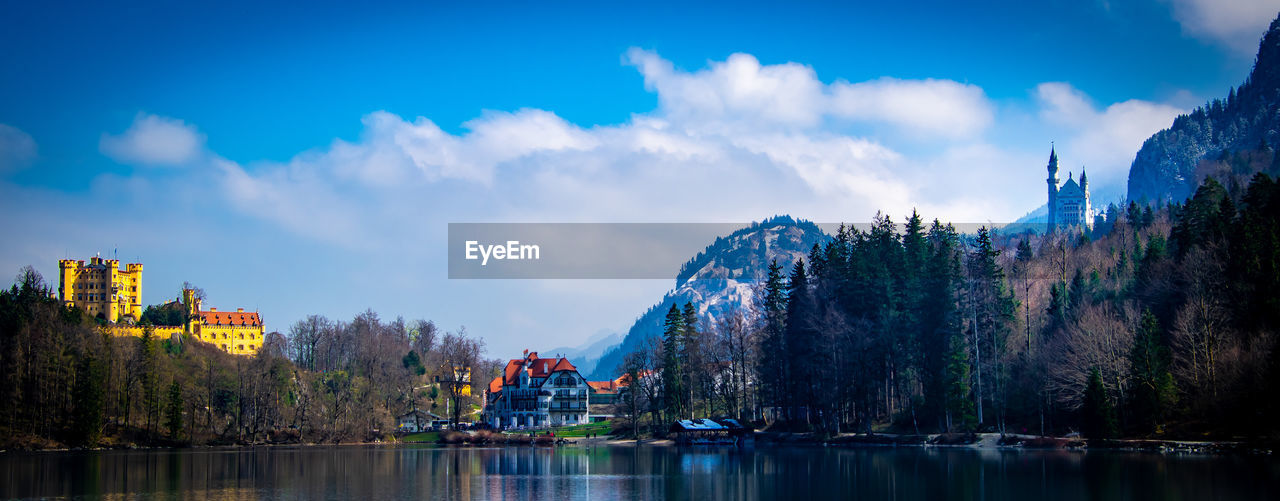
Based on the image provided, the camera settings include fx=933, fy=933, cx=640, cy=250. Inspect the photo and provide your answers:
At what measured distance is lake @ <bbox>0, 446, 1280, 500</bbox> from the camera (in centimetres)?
3825

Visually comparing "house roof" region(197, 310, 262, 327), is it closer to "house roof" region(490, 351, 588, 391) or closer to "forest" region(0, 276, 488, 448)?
"forest" region(0, 276, 488, 448)

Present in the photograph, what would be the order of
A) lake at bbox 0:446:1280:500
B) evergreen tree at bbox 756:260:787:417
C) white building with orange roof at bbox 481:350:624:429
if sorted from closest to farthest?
1. lake at bbox 0:446:1280:500
2. evergreen tree at bbox 756:260:787:417
3. white building with orange roof at bbox 481:350:624:429

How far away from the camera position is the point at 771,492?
4062cm

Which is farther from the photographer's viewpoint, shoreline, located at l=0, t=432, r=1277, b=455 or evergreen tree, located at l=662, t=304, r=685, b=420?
evergreen tree, located at l=662, t=304, r=685, b=420

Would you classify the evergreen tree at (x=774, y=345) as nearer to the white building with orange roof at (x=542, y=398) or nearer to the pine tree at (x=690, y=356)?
the pine tree at (x=690, y=356)

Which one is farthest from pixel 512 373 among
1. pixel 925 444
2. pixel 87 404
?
pixel 925 444

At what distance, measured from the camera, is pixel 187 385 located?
104250 mm

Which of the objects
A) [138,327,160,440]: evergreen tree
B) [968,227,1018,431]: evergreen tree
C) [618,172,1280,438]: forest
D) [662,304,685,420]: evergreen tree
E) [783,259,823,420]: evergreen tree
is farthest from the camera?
[662,304,685,420]: evergreen tree

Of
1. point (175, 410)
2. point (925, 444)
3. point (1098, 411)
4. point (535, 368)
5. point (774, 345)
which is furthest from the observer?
point (535, 368)

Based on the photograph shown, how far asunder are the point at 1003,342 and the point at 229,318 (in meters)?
131

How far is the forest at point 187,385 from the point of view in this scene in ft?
290

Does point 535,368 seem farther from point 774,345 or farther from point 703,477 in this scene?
point 703,477

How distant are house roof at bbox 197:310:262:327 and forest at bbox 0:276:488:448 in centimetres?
1404

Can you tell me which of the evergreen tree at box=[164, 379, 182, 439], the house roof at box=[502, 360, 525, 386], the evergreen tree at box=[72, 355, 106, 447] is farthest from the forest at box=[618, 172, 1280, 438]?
the evergreen tree at box=[72, 355, 106, 447]
